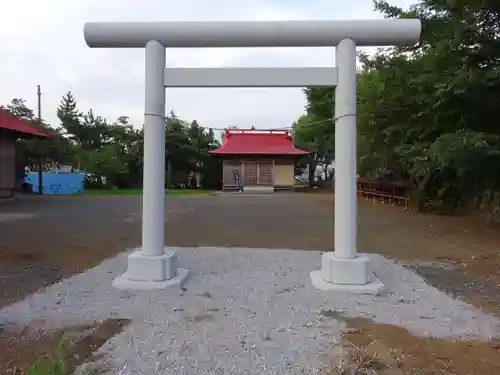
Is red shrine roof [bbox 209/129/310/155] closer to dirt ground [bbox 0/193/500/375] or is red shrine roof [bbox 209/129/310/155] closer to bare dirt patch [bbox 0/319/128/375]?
dirt ground [bbox 0/193/500/375]

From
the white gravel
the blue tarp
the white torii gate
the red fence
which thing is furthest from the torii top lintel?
the blue tarp

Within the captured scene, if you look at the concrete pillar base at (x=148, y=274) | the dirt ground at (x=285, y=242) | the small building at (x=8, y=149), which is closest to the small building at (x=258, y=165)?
the small building at (x=8, y=149)

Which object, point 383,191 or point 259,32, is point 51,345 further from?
point 383,191

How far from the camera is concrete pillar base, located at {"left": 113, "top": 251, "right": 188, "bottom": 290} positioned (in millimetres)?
4973

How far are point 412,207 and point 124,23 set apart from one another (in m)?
12.9

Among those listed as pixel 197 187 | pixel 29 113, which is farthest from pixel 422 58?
pixel 29 113

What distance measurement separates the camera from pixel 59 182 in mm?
27797

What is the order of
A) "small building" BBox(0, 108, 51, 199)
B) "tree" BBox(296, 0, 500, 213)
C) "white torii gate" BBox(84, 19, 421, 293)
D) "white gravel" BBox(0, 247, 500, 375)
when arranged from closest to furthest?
"white gravel" BBox(0, 247, 500, 375) < "white torii gate" BBox(84, 19, 421, 293) < "tree" BBox(296, 0, 500, 213) < "small building" BBox(0, 108, 51, 199)

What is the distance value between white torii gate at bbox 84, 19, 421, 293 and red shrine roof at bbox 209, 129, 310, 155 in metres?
21.8

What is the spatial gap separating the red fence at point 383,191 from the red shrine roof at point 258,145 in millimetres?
4670

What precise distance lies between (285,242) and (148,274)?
159 inches

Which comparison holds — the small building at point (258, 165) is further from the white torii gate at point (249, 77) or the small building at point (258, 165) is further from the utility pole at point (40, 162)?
the white torii gate at point (249, 77)

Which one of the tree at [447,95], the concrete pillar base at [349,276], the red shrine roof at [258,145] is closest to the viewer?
the concrete pillar base at [349,276]

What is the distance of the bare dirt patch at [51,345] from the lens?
116 inches
